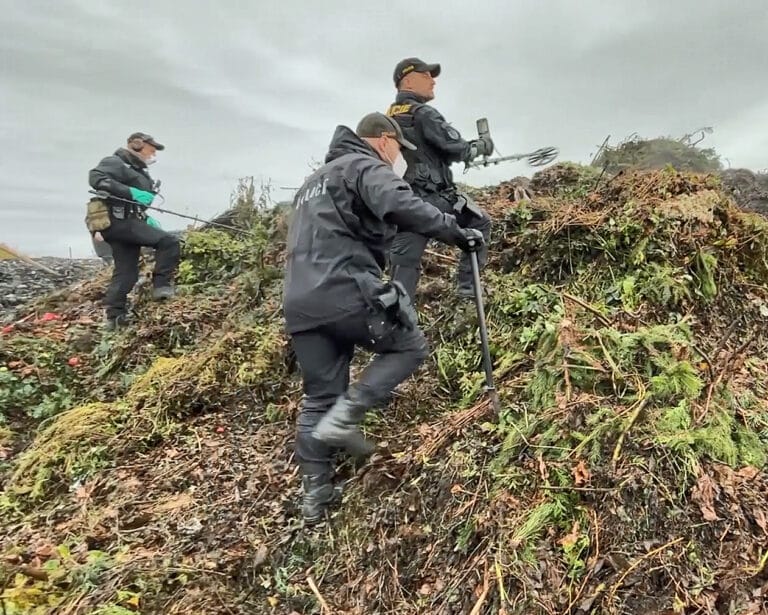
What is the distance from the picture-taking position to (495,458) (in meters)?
3.22

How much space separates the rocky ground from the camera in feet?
28.9

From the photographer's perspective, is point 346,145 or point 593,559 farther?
point 346,145

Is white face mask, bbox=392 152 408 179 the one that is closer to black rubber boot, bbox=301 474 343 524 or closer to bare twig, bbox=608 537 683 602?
black rubber boot, bbox=301 474 343 524

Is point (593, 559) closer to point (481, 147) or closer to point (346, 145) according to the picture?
point (346, 145)

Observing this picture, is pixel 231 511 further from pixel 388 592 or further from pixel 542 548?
pixel 542 548

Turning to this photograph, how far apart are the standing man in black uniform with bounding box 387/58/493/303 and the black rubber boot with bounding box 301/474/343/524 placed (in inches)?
68.7

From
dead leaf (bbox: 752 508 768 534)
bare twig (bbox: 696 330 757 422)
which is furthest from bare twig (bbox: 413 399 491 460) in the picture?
dead leaf (bbox: 752 508 768 534)

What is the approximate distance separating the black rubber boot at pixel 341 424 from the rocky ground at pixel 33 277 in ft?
19.7

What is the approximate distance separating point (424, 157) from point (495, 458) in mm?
2474

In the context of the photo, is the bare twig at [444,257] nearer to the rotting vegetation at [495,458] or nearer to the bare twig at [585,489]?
the rotting vegetation at [495,458]

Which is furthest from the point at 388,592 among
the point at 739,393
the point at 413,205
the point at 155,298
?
the point at 155,298

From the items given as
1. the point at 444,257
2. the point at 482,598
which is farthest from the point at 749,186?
the point at 482,598

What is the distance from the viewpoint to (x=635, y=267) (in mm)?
4359

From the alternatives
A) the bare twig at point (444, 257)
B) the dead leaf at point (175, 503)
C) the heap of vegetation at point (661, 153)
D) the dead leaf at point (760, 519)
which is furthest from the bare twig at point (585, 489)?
the heap of vegetation at point (661, 153)
